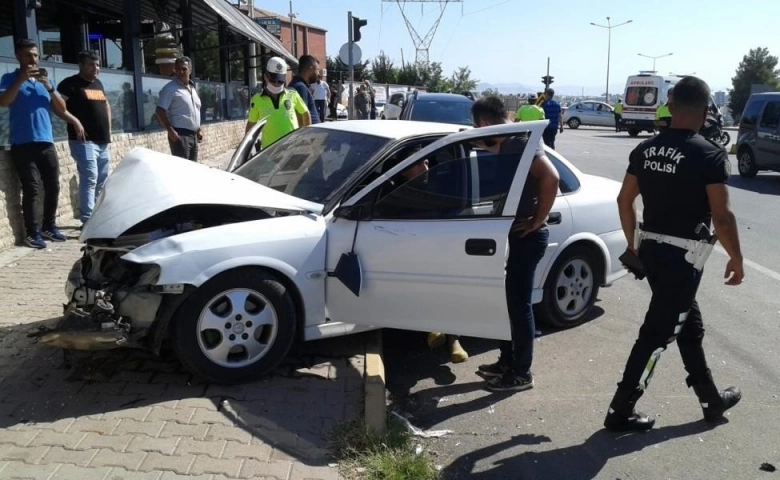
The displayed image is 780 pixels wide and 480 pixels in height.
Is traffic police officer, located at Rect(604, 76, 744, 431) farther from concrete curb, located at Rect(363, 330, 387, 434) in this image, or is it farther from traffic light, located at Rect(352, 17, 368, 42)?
traffic light, located at Rect(352, 17, 368, 42)

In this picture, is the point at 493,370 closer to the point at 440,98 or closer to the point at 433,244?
the point at 433,244

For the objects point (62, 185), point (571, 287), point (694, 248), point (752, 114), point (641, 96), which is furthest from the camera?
point (641, 96)

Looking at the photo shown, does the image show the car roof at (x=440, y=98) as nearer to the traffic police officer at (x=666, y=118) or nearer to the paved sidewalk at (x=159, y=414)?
the traffic police officer at (x=666, y=118)

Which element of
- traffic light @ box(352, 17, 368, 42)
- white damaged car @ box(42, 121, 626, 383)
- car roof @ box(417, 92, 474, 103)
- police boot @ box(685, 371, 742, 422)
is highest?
traffic light @ box(352, 17, 368, 42)

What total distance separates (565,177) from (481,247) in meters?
1.67

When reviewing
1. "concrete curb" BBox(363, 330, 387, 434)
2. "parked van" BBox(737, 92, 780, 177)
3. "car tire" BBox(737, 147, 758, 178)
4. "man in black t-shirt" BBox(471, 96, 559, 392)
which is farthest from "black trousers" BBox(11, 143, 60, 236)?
"car tire" BBox(737, 147, 758, 178)

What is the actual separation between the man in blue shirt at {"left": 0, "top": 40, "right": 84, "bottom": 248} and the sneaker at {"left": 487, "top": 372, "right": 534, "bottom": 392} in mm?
5004

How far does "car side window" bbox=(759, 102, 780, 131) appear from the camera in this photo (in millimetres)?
15319

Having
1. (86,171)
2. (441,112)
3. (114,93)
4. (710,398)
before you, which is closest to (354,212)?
(710,398)

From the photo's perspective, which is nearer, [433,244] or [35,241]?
[433,244]

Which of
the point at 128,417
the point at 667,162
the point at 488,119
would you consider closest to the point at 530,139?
the point at 488,119

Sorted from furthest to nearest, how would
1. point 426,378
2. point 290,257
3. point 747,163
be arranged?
1. point 747,163
2. point 426,378
3. point 290,257

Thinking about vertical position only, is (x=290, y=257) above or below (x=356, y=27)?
below

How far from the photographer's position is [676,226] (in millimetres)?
3666
